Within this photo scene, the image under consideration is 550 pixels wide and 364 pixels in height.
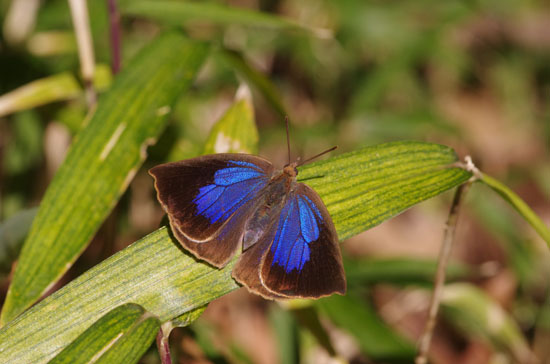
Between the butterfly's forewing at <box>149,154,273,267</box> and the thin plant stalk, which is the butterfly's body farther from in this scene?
the thin plant stalk

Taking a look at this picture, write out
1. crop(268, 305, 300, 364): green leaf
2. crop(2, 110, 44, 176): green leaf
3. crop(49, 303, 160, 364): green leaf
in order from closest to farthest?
1. crop(49, 303, 160, 364): green leaf
2. crop(268, 305, 300, 364): green leaf
3. crop(2, 110, 44, 176): green leaf

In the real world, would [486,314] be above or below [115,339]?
below

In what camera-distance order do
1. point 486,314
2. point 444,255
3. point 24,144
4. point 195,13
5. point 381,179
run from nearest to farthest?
point 381,179, point 444,255, point 195,13, point 486,314, point 24,144

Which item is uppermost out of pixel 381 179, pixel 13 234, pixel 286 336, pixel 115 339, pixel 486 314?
pixel 381 179

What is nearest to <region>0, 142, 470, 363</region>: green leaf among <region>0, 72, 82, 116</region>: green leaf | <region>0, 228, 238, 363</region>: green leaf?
<region>0, 228, 238, 363</region>: green leaf

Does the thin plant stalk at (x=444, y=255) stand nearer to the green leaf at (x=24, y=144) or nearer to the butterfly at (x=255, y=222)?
the butterfly at (x=255, y=222)

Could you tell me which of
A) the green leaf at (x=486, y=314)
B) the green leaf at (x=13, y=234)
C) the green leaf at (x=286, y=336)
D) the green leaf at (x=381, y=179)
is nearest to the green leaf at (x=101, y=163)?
the green leaf at (x=13, y=234)

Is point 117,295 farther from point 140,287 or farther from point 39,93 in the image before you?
point 39,93

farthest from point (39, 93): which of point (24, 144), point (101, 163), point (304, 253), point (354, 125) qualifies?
point (354, 125)
